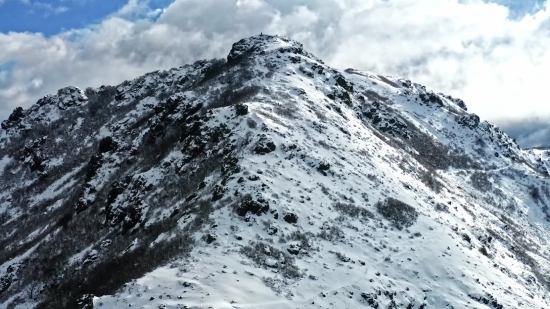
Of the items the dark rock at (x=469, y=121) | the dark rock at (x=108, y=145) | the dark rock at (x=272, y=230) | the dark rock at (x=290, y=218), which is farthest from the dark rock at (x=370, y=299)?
the dark rock at (x=469, y=121)

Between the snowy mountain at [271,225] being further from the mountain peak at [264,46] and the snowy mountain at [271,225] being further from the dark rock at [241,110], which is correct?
the mountain peak at [264,46]

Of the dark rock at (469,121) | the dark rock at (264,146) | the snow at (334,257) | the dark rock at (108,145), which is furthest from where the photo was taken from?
the dark rock at (469,121)

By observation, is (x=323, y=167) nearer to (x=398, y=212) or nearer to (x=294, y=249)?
(x=398, y=212)

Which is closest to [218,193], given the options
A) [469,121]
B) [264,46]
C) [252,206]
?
[252,206]

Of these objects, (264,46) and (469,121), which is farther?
(469,121)

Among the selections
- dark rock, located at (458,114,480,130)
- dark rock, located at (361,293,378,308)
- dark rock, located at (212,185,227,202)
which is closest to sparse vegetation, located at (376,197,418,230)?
dark rock, located at (361,293,378,308)

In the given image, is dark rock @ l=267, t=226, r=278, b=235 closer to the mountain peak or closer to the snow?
the snow

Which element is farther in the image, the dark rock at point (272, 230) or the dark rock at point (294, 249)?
the dark rock at point (272, 230)

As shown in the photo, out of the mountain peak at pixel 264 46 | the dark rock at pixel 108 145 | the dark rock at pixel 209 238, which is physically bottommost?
the dark rock at pixel 209 238

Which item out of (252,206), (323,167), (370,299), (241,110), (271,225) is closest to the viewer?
(370,299)

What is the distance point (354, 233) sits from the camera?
36.5 m

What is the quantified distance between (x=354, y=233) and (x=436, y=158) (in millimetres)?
86534

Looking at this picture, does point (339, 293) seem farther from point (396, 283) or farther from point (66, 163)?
point (66, 163)

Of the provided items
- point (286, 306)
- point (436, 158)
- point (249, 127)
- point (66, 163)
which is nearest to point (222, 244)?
point (286, 306)
